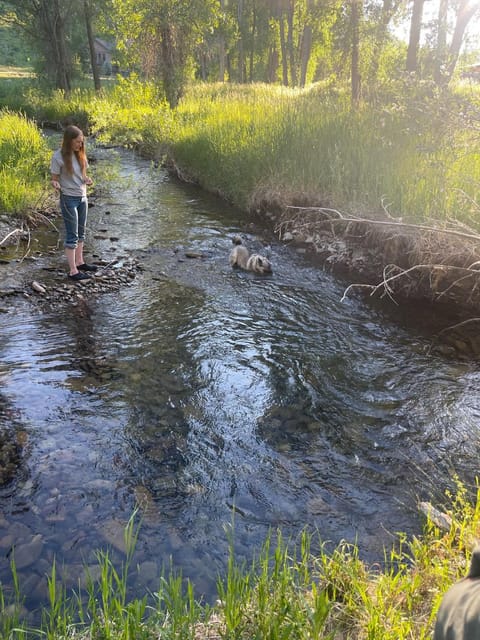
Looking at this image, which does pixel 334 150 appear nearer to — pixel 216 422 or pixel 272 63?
pixel 216 422

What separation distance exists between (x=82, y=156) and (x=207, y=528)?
5.50m

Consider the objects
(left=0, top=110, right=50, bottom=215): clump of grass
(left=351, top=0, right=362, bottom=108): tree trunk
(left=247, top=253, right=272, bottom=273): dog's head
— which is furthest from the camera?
(left=351, top=0, right=362, bottom=108): tree trunk

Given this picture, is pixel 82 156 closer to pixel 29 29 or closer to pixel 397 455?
pixel 397 455

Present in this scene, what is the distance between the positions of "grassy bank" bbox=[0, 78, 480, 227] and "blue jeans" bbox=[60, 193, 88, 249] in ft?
14.2

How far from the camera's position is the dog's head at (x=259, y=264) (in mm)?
7895

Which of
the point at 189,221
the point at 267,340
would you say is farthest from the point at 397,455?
the point at 189,221

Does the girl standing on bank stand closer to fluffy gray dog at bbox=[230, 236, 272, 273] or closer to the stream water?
the stream water

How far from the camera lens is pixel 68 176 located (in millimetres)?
6594

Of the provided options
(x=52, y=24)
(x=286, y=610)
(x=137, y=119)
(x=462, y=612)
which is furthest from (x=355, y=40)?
(x=52, y=24)

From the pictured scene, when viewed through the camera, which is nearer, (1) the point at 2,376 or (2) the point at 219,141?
(1) the point at 2,376

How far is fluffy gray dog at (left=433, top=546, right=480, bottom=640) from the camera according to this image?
0.87m

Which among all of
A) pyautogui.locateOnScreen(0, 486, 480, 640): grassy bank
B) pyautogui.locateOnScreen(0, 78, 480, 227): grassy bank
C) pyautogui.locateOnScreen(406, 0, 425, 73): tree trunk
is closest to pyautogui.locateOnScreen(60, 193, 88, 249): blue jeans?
pyautogui.locateOnScreen(0, 78, 480, 227): grassy bank

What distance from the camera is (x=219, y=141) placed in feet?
39.0

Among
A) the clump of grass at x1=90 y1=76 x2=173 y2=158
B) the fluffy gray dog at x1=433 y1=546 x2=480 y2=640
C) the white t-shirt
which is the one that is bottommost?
the fluffy gray dog at x1=433 y1=546 x2=480 y2=640
